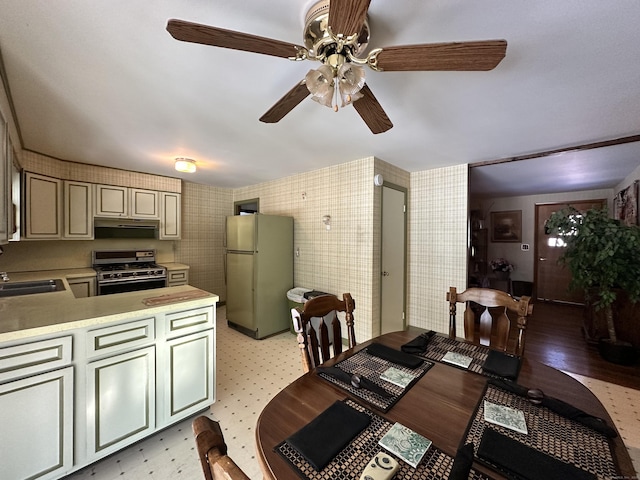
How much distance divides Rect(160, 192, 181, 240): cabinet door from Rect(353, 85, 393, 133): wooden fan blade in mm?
3772

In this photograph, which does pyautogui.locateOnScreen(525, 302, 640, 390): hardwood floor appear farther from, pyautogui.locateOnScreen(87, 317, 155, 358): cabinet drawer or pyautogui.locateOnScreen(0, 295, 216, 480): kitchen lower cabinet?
pyautogui.locateOnScreen(87, 317, 155, 358): cabinet drawer

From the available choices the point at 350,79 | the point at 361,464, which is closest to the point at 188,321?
the point at 361,464

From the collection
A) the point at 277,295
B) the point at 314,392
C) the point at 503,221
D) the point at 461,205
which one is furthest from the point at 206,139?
the point at 503,221

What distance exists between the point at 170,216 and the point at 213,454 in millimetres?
4462

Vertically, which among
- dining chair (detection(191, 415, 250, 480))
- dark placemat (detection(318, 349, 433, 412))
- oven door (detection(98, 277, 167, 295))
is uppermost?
dining chair (detection(191, 415, 250, 480))

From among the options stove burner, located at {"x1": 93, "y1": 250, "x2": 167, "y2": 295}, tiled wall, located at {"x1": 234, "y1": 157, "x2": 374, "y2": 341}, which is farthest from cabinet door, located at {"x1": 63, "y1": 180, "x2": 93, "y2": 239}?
tiled wall, located at {"x1": 234, "y1": 157, "x2": 374, "y2": 341}

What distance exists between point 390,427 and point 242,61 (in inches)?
71.8

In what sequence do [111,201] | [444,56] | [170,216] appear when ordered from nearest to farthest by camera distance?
[444,56]
[111,201]
[170,216]

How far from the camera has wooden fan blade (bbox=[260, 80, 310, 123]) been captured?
1.32 m

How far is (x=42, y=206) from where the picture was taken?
9.97 ft

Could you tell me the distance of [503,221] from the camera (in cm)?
588

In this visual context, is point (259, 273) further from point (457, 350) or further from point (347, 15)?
point (347, 15)

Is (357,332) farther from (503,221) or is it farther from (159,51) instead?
(503,221)

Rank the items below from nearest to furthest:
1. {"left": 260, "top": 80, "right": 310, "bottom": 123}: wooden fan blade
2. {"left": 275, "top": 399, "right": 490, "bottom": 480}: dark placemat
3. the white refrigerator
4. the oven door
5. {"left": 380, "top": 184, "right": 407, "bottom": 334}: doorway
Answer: {"left": 275, "top": 399, "right": 490, "bottom": 480}: dark placemat, {"left": 260, "top": 80, "right": 310, "bottom": 123}: wooden fan blade, {"left": 380, "top": 184, "right": 407, "bottom": 334}: doorway, the oven door, the white refrigerator
